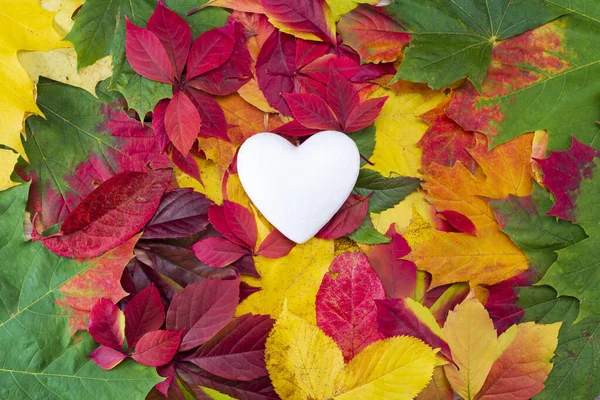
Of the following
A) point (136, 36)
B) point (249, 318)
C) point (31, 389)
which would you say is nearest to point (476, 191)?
point (249, 318)

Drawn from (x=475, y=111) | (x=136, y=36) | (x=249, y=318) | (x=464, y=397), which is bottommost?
(x=464, y=397)

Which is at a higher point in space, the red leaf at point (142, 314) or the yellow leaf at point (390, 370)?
the red leaf at point (142, 314)

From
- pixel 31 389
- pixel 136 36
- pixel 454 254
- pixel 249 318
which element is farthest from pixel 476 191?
pixel 31 389

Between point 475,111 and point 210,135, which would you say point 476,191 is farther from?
point 210,135

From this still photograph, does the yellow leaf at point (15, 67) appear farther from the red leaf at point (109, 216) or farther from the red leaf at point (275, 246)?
the red leaf at point (275, 246)

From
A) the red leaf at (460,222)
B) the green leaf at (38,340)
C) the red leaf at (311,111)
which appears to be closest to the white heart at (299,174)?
the red leaf at (311,111)

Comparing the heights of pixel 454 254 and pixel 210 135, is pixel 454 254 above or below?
below

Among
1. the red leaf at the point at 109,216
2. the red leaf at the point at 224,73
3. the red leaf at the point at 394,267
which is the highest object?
the red leaf at the point at 224,73

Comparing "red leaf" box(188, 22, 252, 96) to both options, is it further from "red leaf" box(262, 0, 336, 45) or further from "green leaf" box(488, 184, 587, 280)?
"green leaf" box(488, 184, 587, 280)

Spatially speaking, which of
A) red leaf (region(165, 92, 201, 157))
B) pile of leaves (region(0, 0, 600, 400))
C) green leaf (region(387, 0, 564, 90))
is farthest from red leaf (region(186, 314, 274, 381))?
green leaf (region(387, 0, 564, 90))
